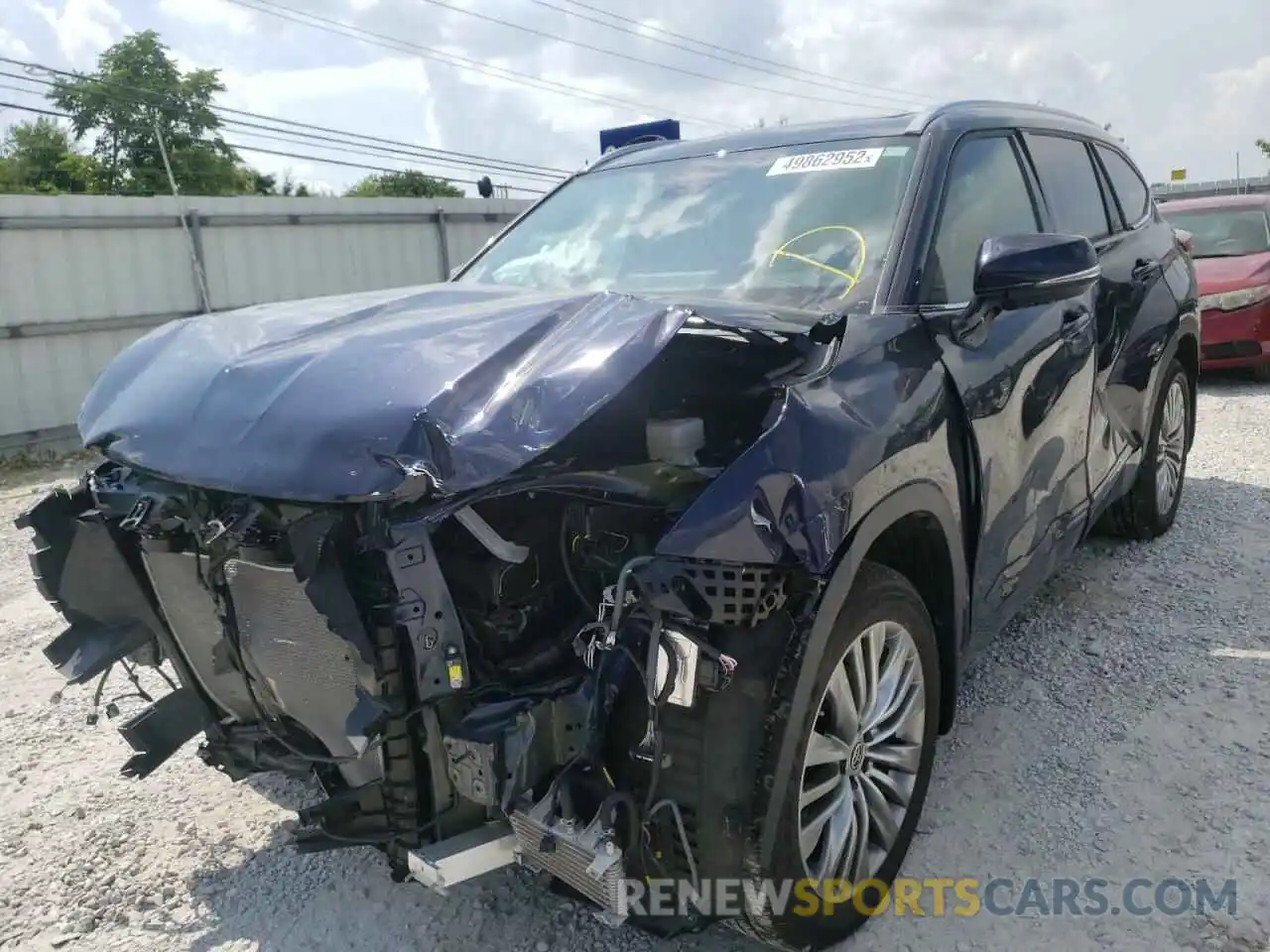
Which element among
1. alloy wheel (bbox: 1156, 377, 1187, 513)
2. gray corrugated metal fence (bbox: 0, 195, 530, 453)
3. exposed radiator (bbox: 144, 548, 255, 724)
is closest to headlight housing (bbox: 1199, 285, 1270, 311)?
alloy wheel (bbox: 1156, 377, 1187, 513)

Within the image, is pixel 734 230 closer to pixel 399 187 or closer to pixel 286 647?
pixel 286 647

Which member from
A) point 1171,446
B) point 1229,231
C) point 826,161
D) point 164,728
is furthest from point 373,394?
point 1229,231

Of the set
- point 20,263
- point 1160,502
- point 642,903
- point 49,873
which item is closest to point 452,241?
point 20,263

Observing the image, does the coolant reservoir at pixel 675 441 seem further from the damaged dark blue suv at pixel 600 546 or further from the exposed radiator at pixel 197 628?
the exposed radiator at pixel 197 628

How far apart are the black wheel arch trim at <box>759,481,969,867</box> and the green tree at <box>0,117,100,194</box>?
37.9 metres

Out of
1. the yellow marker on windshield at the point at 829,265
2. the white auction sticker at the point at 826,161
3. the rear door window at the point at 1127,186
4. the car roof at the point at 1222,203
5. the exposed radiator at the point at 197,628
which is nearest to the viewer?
the exposed radiator at the point at 197,628

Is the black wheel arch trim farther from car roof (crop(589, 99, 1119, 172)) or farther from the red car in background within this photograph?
the red car in background

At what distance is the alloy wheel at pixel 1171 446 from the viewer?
5.00 meters

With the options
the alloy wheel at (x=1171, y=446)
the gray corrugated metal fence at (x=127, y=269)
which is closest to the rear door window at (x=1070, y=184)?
the alloy wheel at (x=1171, y=446)

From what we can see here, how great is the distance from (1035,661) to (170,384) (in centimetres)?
324

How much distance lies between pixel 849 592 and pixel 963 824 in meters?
1.15

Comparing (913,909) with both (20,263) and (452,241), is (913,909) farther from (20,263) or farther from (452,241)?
(452,241)

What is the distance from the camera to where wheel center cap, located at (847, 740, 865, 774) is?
2.35 meters

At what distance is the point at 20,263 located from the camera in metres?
10.4
